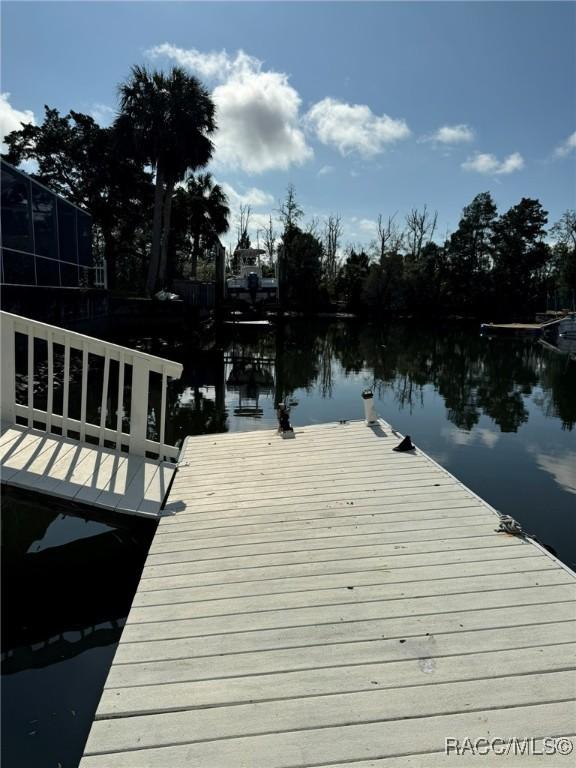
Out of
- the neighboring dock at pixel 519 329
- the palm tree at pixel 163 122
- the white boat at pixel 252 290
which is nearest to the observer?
the palm tree at pixel 163 122

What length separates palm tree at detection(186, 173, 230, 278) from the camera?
29047 millimetres

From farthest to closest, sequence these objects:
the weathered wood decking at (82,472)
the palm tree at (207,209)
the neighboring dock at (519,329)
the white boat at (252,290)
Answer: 1. the palm tree at (207,209)
2. the white boat at (252,290)
3. the neighboring dock at (519,329)
4. the weathered wood decking at (82,472)

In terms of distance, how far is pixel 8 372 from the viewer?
144 inches

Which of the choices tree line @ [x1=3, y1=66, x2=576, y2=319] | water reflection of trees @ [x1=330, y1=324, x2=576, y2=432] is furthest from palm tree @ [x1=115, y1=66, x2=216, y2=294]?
water reflection of trees @ [x1=330, y1=324, x2=576, y2=432]

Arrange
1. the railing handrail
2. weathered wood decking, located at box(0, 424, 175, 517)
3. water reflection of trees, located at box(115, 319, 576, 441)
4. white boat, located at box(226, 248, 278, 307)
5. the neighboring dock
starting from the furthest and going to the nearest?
white boat, located at box(226, 248, 278, 307), the neighboring dock, water reflection of trees, located at box(115, 319, 576, 441), the railing handrail, weathered wood decking, located at box(0, 424, 175, 517)

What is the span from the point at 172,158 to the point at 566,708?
2259 cm

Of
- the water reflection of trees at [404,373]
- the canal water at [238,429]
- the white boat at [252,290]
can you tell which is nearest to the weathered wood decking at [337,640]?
the canal water at [238,429]

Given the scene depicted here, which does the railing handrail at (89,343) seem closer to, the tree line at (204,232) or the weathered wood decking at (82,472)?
the weathered wood decking at (82,472)

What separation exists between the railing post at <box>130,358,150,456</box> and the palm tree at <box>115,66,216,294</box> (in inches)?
736

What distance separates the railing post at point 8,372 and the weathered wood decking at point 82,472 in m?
0.12

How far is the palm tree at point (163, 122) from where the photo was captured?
67.2ft

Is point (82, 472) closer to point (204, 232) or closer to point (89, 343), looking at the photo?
point (89, 343)

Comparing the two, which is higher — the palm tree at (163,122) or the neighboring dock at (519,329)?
the palm tree at (163,122)

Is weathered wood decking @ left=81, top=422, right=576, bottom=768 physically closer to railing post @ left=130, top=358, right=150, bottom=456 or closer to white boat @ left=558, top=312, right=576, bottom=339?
railing post @ left=130, top=358, right=150, bottom=456
